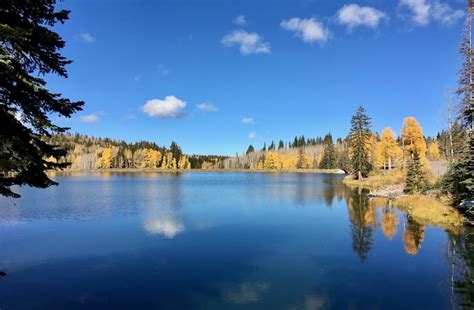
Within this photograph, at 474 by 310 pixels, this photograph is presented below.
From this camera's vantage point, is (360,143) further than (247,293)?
Yes

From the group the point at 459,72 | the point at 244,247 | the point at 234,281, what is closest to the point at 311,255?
the point at 244,247

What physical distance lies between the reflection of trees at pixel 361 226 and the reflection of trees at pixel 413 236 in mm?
2318

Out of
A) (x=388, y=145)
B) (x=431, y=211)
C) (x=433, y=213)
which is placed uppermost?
(x=388, y=145)

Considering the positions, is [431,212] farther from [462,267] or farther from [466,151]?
[462,267]

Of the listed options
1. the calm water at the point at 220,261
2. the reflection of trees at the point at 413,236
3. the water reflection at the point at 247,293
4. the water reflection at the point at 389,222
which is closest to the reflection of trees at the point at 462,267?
the calm water at the point at 220,261

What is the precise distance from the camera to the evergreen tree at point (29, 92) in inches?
354

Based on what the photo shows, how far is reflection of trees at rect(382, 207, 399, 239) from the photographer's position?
1070 inches

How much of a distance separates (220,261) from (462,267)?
42.2ft

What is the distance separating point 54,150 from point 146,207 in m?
31.4

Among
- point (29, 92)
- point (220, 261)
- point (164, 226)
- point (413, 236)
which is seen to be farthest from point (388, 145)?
point (29, 92)

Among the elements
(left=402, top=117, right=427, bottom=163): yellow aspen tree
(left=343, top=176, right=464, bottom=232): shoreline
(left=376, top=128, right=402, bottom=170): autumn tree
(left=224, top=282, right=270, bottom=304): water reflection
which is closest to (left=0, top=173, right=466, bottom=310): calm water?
(left=224, top=282, right=270, bottom=304): water reflection

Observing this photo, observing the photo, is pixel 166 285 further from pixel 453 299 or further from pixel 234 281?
pixel 453 299

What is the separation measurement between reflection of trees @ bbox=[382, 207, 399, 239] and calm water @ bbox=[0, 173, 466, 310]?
0.27 feet

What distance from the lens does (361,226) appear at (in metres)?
30.2
